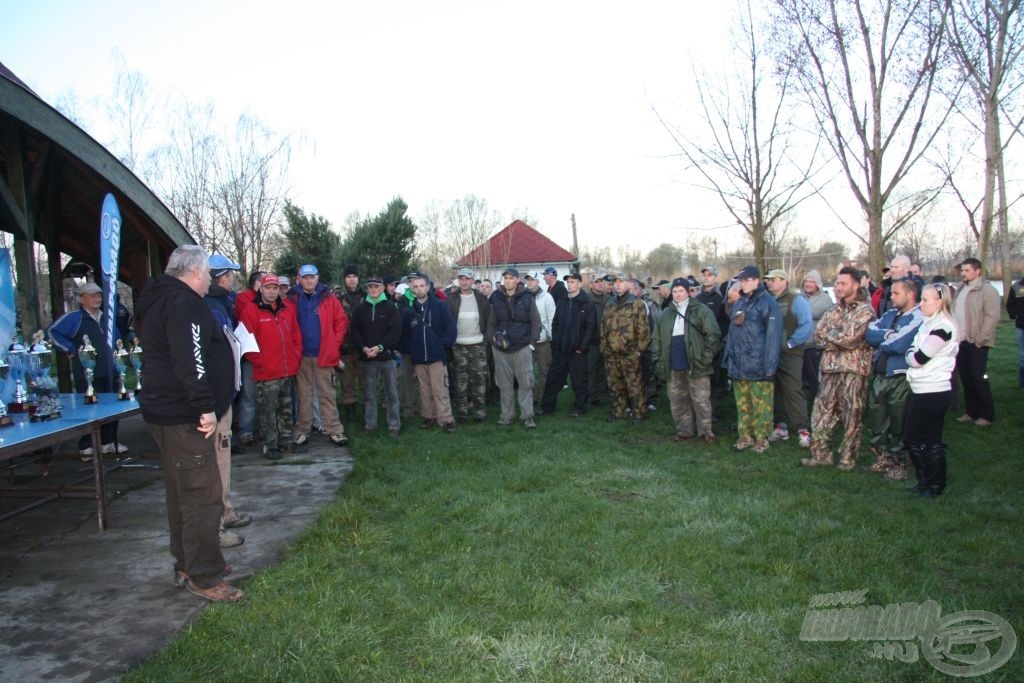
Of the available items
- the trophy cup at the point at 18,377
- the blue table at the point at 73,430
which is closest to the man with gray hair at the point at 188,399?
the blue table at the point at 73,430

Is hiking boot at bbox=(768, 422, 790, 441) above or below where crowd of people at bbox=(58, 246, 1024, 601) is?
below

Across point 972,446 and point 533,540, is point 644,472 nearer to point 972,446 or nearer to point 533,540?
point 533,540

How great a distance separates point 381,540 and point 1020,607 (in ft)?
12.7

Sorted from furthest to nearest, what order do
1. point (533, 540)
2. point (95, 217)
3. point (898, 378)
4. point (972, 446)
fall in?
point (95, 217) < point (972, 446) < point (898, 378) < point (533, 540)

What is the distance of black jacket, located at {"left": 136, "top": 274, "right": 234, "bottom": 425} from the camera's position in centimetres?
369

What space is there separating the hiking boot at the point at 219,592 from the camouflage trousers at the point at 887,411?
18.2 ft

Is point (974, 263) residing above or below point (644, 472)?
above

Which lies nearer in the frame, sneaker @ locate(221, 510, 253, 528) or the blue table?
the blue table

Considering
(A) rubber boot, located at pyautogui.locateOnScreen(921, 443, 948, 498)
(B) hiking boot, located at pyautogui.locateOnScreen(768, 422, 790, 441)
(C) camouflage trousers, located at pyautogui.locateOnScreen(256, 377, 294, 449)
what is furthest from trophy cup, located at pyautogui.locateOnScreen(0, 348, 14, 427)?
(B) hiking boot, located at pyautogui.locateOnScreen(768, 422, 790, 441)

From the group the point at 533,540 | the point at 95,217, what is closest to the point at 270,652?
the point at 533,540

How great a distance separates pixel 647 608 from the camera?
365 cm

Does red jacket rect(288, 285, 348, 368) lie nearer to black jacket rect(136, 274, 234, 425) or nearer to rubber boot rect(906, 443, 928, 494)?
black jacket rect(136, 274, 234, 425)

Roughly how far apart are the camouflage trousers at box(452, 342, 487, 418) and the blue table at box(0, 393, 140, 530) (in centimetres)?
407

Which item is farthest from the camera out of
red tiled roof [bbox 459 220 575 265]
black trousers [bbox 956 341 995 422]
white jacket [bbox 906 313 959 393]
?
red tiled roof [bbox 459 220 575 265]
